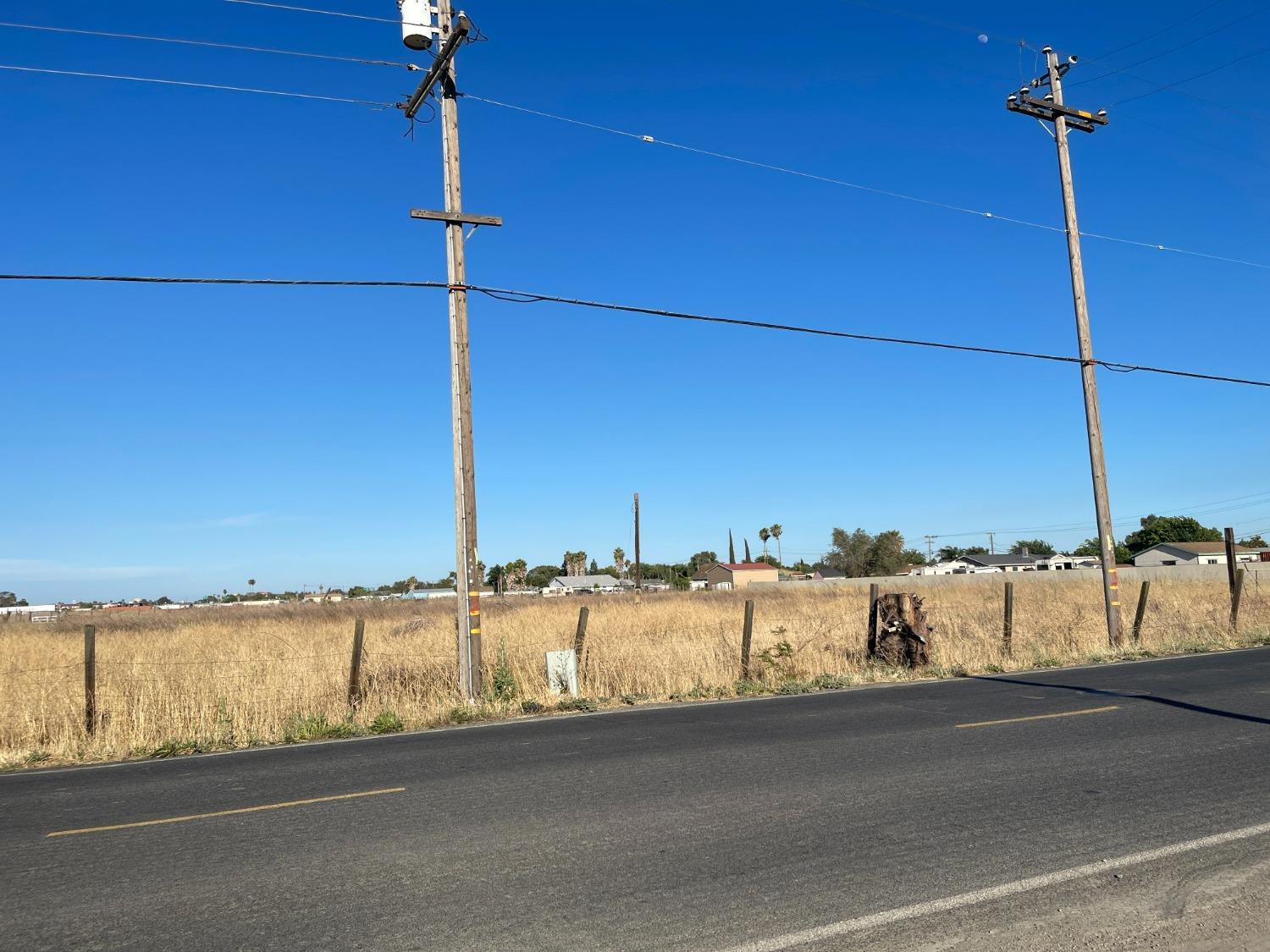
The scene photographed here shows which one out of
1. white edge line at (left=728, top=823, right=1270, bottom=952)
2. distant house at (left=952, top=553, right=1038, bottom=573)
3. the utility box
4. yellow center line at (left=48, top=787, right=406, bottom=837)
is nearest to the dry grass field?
the utility box

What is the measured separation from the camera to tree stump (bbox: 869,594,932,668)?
663 inches

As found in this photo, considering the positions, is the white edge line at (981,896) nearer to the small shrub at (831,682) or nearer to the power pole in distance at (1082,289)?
the small shrub at (831,682)

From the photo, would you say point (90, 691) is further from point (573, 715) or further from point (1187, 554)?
point (1187, 554)

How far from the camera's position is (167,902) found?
199 inches

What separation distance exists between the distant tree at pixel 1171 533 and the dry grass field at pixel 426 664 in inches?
3292

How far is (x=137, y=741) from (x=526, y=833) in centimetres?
706

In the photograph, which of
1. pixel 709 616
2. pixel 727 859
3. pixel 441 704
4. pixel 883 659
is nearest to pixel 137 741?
pixel 441 704

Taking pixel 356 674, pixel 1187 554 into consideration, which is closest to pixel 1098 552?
pixel 1187 554

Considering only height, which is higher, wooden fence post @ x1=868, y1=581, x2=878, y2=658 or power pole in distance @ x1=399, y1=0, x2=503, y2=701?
power pole in distance @ x1=399, y1=0, x2=503, y2=701

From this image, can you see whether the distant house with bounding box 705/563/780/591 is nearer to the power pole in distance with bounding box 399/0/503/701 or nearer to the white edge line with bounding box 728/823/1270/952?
the power pole in distance with bounding box 399/0/503/701

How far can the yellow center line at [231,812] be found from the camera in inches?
266

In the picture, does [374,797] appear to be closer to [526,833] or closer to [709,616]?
[526,833]

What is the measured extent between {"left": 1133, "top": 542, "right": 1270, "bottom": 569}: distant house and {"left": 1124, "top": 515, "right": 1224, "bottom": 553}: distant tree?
9.34 metres

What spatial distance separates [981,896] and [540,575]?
153m
